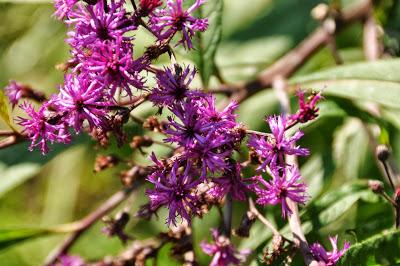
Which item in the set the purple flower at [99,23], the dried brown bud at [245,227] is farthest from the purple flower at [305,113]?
the purple flower at [99,23]

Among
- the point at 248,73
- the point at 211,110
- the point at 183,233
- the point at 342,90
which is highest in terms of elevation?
the point at 211,110

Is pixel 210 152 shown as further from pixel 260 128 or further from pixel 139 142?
pixel 260 128

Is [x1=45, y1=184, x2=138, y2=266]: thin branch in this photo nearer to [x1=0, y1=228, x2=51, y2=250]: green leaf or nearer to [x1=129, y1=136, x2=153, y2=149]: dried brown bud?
[x1=0, y1=228, x2=51, y2=250]: green leaf

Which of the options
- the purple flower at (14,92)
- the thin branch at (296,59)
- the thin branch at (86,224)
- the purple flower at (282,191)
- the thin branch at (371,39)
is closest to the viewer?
the purple flower at (282,191)

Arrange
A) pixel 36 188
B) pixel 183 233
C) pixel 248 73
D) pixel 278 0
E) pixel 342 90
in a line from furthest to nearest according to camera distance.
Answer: pixel 36 188 < pixel 278 0 < pixel 248 73 < pixel 342 90 < pixel 183 233

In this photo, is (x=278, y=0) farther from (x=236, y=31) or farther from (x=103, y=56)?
(x=103, y=56)

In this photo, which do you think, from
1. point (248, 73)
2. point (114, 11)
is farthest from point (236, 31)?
point (114, 11)

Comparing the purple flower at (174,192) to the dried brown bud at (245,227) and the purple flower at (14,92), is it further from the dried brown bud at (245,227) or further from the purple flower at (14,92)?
the purple flower at (14,92)
